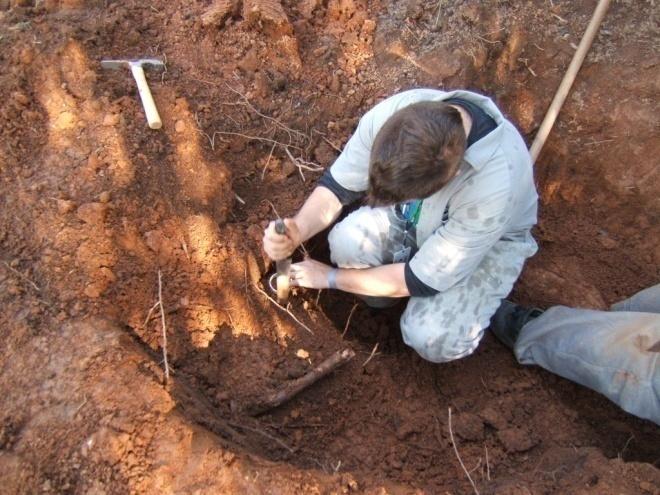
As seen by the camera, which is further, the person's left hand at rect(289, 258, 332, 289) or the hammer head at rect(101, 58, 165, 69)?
the hammer head at rect(101, 58, 165, 69)

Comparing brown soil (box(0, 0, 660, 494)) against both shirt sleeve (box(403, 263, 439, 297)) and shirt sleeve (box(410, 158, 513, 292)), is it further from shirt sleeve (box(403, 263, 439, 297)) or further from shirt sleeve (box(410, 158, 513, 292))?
shirt sleeve (box(410, 158, 513, 292))

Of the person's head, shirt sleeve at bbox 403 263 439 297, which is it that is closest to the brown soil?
shirt sleeve at bbox 403 263 439 297

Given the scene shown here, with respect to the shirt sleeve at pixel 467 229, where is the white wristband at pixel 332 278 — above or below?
below

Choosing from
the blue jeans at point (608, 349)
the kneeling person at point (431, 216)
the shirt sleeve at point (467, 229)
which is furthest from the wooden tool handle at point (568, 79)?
the shirt sleeve at point (467, 229)

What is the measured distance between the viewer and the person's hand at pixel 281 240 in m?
2.06

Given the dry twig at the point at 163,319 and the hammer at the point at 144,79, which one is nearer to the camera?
the dry twig at the point at 163,319

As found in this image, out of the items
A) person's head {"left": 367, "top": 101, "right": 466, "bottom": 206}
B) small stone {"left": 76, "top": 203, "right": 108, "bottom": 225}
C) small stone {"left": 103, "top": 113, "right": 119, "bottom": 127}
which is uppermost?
person's head {"left": 367, "top": 101, "right": 466, "bottom": 206}

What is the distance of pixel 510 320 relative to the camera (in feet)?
8.93

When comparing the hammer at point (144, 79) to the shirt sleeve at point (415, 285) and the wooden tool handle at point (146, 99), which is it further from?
the shirt sleeve at point (415, 285)

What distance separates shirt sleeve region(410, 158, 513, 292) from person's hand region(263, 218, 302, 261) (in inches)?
19.7

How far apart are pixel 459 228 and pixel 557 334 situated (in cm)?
83

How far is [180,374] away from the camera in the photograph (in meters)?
2.08

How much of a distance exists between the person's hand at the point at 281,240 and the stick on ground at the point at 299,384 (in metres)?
0.49

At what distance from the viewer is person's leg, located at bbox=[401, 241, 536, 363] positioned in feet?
8.01
